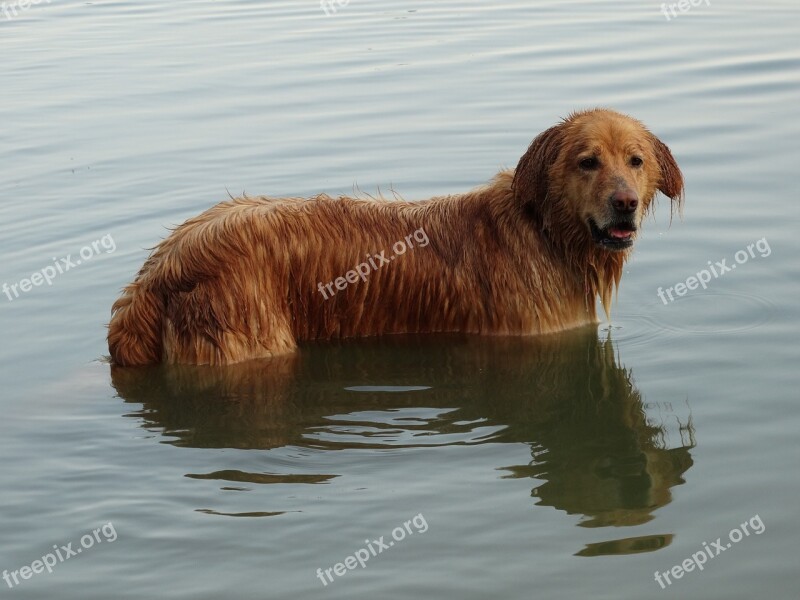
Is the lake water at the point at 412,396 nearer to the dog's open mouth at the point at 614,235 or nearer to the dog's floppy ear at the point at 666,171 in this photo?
the dog's open mouth at the point at 614,235

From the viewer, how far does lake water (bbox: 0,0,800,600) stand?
6031 mm

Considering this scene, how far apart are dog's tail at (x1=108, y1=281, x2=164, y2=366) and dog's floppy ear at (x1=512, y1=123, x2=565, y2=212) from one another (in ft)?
8.13

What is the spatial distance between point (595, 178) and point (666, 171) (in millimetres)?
648

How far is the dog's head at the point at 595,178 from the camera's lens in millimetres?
8164


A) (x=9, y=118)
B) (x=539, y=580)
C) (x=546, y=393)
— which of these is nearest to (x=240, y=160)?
(x=9, y=118)

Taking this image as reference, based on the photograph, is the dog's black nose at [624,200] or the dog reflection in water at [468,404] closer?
the dog reflection in water at [468,404]

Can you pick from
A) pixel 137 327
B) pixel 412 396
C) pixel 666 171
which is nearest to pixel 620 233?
pixel 666 171

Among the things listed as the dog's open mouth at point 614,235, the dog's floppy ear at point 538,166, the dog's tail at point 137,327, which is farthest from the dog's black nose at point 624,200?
the dog's tail at point 137,327

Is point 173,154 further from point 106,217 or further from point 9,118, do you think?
point 9,118

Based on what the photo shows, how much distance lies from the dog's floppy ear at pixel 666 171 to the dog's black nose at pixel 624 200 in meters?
0.58

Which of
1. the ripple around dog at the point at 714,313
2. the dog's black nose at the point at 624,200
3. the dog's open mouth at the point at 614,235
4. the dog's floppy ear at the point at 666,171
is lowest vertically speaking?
the ripple around dog at the point at 714,313

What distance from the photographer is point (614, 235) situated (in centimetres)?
823

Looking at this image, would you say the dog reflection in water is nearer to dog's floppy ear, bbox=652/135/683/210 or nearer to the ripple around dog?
the ripple around dog

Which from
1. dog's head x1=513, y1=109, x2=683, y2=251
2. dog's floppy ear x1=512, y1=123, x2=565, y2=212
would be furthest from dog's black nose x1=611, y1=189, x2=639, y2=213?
dog's floppy ear x1=512, y1=123, x2=565, y2=212
